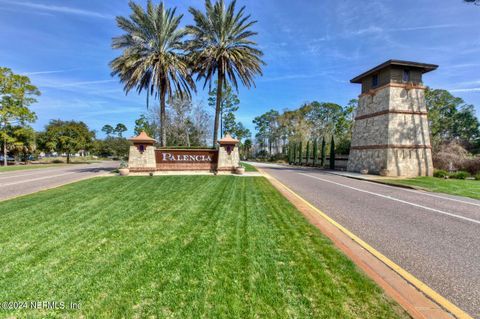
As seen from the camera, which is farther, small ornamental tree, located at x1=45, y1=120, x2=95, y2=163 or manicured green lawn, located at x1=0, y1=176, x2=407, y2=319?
small ornamental tree, located at x1=45, y1=120, x2=95, y2=163

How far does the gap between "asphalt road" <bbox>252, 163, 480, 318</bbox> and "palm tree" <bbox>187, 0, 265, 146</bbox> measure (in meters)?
14.2

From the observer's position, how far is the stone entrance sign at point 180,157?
52.6ft

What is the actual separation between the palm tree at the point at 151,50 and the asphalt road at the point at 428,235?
16.0 meters

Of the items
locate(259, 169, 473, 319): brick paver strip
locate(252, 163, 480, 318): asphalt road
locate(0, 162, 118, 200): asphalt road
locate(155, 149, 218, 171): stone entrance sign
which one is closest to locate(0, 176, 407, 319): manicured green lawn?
locate(259, 169, 473, 319): brick paver strip

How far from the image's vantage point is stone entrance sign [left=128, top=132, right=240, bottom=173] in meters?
16.0

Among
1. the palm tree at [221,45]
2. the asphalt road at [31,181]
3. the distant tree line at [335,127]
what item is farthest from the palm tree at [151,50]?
the distant tree line at [335,127]

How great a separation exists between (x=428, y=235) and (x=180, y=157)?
1494 centimetres

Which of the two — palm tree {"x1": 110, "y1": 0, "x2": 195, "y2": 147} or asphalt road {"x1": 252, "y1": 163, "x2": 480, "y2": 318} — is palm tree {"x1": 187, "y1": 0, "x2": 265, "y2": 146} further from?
asphalt road {"x1": 252, "y1": 163, "x2": 480, "y2": 318}

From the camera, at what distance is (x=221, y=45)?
18625mm

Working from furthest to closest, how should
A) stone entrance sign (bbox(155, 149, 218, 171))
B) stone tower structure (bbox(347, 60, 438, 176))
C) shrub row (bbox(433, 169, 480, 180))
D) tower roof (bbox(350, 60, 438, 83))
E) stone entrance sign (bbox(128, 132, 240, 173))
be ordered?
1. stone tower structure (bbox(347, 60, 438, 176))
2. tower roof (bbox(350, 60, 438, 83))
3. shrub row (bbox(433, 169, 480, 180))
4. stone entrance sign (bbox(155, 149, 218, 171))
5. stone entrance sign (bbox(128, 132, 240, 173))

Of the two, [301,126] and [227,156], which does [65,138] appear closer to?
[227,156]

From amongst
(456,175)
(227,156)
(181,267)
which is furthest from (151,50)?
(456,175)

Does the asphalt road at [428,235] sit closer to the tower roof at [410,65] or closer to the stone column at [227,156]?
the stone column at [227,156]

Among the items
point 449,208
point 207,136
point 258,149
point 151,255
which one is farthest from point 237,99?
point 151,255
